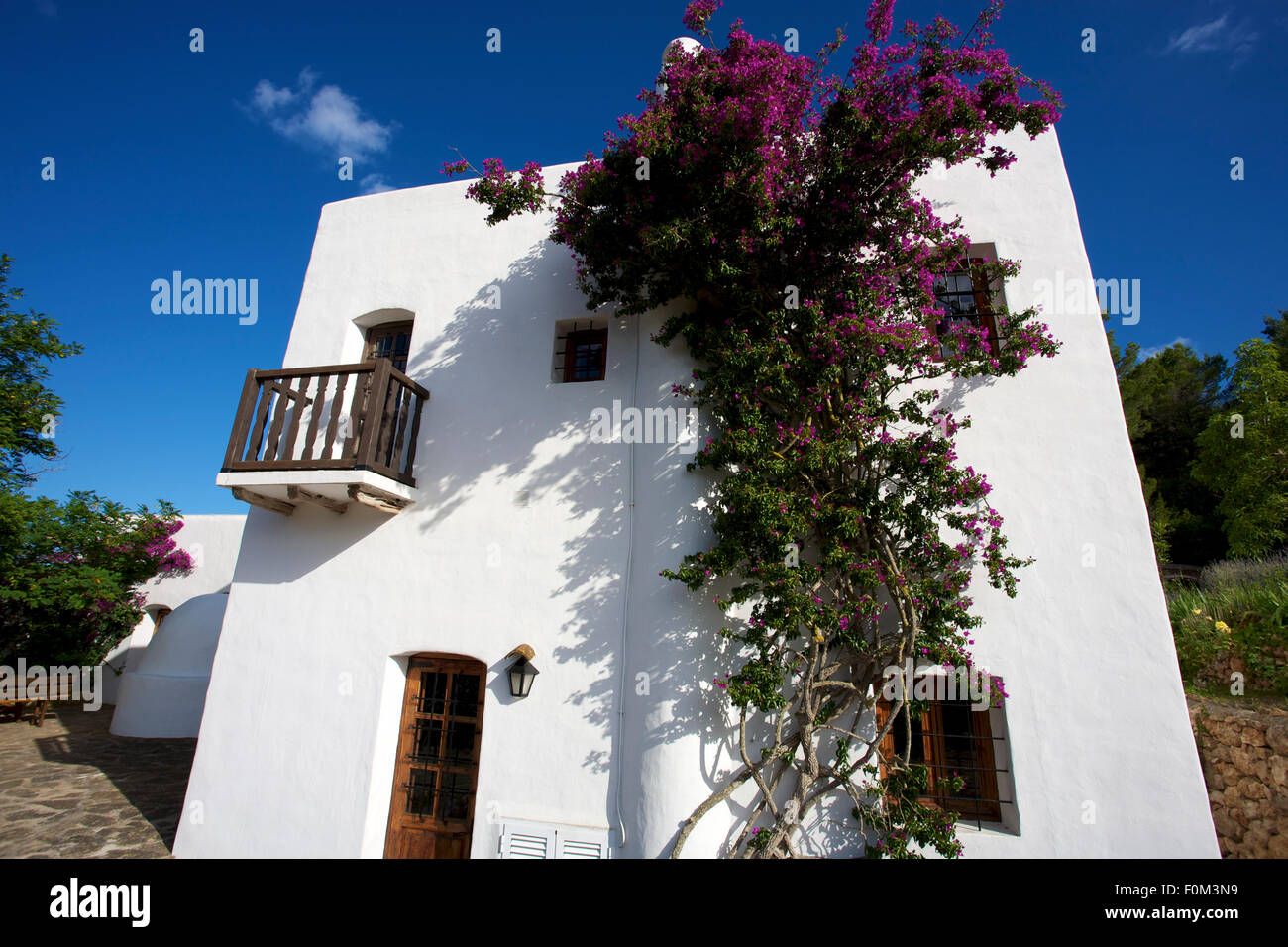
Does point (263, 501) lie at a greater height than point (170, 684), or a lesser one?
greater

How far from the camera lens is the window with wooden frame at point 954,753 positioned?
4.36 m

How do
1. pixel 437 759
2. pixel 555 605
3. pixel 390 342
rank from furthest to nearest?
pixel 390 342, pixel 437 759, pixel 555 605

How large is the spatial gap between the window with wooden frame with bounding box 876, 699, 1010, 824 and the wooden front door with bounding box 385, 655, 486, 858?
11.9ft

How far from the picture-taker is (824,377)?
4539 millimetres

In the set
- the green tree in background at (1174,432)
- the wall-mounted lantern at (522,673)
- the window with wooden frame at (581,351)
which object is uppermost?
the green tree in background at (1174,432)

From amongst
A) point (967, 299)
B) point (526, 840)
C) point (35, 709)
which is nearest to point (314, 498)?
point (526, 840)

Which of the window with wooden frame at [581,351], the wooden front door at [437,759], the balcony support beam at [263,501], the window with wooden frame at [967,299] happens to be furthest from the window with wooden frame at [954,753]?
the balcony support beam at [263,501]

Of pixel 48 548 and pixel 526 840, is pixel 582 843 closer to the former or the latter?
pixel 526 840

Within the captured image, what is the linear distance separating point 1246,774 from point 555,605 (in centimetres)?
580

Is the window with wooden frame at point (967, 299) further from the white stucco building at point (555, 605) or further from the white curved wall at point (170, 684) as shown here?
the white curved wall at point (170, 684)

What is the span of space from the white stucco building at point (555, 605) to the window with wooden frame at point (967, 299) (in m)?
0.24

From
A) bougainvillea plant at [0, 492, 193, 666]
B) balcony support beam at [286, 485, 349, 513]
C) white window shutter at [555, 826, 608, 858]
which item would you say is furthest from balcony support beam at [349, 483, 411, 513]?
bougainvillea plant at [0, 492, 193, 666]

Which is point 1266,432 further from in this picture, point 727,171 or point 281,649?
point 281,649
